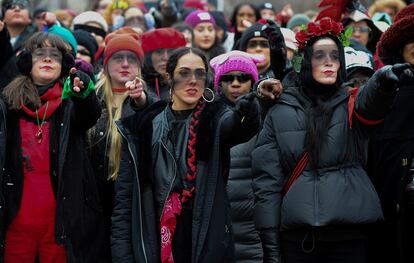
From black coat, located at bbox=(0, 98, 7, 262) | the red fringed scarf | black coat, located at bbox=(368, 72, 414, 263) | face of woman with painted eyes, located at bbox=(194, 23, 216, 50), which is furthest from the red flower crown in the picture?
face of woman with painted eyes, located at bbox=(194, 23, 216, 50)

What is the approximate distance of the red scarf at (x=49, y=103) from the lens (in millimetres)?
6809

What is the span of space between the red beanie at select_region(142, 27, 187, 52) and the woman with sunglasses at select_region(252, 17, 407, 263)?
7.52ft

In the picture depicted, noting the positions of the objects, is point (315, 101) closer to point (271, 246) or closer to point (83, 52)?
point (271, 246)

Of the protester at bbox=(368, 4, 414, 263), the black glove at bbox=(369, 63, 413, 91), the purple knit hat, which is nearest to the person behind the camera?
the black glove at bbox=(369, 63, 413, 91)

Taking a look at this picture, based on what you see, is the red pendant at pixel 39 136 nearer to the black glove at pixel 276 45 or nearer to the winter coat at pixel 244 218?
the winter coat at pixel 244 218

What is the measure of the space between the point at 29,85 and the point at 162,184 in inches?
56.4

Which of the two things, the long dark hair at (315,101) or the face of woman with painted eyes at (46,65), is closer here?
the long dark hair at (315,101)

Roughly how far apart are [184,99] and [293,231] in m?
1.18

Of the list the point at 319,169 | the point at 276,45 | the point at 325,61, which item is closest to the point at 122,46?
the point at 276,45

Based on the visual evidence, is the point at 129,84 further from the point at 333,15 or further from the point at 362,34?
the point at 362,34

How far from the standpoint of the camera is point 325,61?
6.52 m

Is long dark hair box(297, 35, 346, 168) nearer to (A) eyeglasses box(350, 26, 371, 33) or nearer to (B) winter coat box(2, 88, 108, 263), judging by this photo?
(B) winter coat box(2, 88, 108, 263)

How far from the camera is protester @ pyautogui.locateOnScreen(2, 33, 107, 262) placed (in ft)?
21.7

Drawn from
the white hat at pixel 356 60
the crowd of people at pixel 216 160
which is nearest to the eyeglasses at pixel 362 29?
the white hat at pixel 356 60
